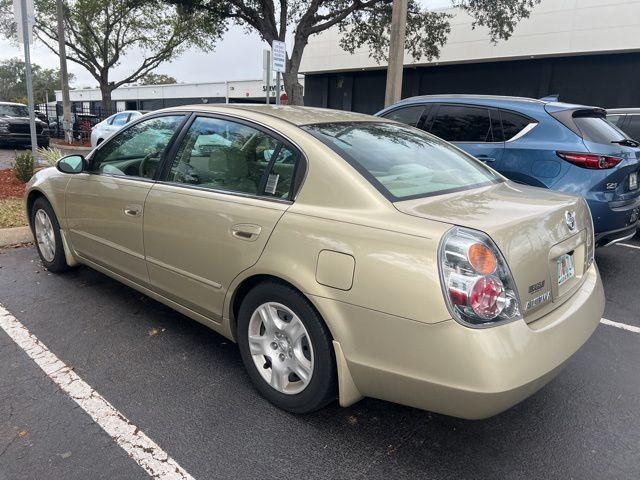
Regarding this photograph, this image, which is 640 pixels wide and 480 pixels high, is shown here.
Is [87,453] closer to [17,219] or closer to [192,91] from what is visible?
[17,219]

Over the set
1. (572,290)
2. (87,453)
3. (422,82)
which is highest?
(422,82)

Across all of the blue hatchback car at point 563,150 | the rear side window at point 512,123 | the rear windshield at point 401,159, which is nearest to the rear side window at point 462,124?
the blue hatchback car at point 563,150

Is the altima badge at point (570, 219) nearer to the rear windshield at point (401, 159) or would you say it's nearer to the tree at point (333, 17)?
the rear windshield at point (401, 159)

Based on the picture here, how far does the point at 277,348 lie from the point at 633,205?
12.9 ft

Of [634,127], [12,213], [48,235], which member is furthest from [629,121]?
[12,213]

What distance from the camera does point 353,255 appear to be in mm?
2189

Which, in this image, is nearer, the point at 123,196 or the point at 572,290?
the point at 572,290

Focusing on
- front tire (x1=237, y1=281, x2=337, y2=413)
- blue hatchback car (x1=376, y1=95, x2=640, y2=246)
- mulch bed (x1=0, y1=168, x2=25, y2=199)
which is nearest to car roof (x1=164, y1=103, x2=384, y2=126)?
front tire (x1=237, y1=281, x2=337, y2=413)

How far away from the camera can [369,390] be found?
2252 mm

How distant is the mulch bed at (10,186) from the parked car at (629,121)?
915 centimetres

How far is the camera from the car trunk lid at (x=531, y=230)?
212 centimetres

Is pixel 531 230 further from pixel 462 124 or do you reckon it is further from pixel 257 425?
pixel 462 124

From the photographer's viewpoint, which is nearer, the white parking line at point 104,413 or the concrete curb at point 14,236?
the white parking line at point 104,413

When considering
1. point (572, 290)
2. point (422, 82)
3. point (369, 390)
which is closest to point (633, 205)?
point (572, 290)
